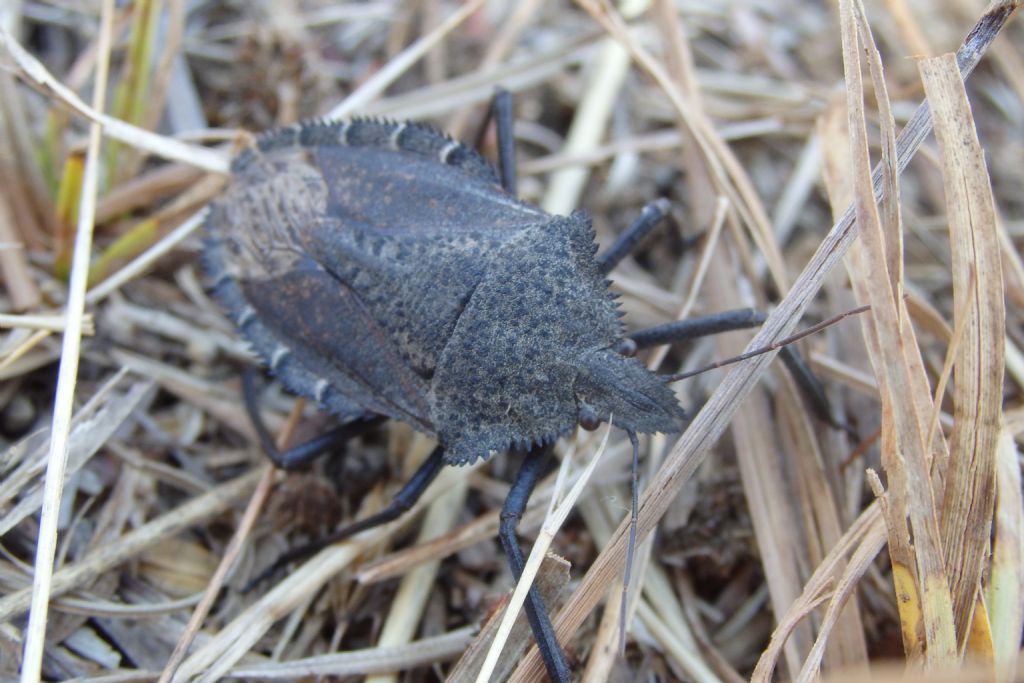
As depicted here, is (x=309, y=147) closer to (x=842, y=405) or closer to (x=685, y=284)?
(x=685, y=284)

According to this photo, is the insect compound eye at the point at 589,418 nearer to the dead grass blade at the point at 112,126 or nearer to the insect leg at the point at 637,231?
the insect leg at the point at 637,231

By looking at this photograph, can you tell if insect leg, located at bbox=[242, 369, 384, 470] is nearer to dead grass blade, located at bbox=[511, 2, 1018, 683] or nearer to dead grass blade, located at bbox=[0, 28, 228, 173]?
dead grass blade, located at bbox=[511, 2, 1018, 683]

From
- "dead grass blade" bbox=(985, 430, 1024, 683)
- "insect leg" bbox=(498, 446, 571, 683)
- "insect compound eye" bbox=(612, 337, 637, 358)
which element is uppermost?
"insect compound eye" bbox=(612, 337, 637, 358)

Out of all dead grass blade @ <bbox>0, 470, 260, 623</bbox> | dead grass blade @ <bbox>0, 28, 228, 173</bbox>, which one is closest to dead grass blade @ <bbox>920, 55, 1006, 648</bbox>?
dead grass blade @ <bbox>0, 470, 260, 623</bbox>

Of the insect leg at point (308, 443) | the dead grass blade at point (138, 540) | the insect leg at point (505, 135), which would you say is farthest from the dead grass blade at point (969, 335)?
the dead grass blade at point (138, 540)

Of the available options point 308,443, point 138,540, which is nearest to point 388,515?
point 308,443

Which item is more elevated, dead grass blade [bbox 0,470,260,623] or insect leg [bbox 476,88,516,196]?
insect leg [bbox 476,88,516,196]

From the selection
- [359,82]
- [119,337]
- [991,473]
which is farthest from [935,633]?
[359,82]
